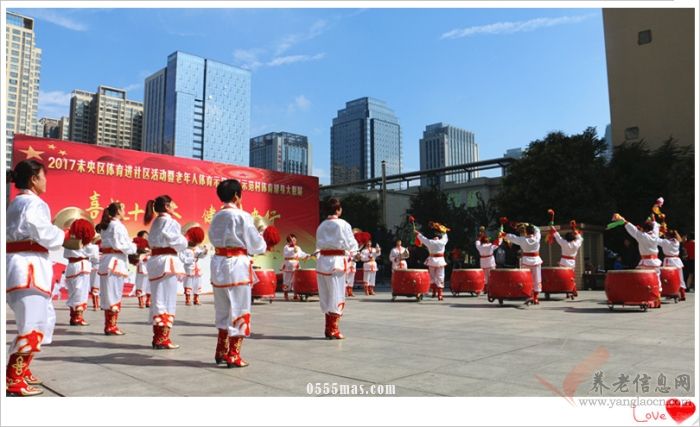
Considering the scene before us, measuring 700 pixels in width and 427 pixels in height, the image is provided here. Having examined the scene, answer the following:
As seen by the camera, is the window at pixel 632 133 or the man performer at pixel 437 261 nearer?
the man performer at pixel 437 261

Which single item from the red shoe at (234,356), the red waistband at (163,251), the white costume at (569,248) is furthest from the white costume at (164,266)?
the white costume at (569,248)

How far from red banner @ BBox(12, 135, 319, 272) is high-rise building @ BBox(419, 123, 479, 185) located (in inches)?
809

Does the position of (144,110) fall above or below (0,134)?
above

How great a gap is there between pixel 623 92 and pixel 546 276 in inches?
664

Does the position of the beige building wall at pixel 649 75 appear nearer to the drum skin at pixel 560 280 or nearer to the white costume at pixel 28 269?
the drum skin at pixel 560 280

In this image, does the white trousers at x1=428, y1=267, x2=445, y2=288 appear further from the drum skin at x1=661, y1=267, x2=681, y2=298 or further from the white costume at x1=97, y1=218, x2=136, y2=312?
the white costume at x1=97, y1=218, x2=136, y2=312

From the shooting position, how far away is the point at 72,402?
3.35 m

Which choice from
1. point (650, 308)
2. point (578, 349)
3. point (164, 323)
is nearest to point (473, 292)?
point (650, 308)

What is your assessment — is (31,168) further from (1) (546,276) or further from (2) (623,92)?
(2) (623,92)

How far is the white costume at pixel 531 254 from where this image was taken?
10.9m

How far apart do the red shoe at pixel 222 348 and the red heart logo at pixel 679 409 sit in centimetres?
347

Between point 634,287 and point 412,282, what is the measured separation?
4599 millimetres

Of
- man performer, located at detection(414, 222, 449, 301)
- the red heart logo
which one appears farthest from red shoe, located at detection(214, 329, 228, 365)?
man performer, located at detection(414, 222, 449, 301)

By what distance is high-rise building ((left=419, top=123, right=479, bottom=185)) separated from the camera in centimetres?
4075
